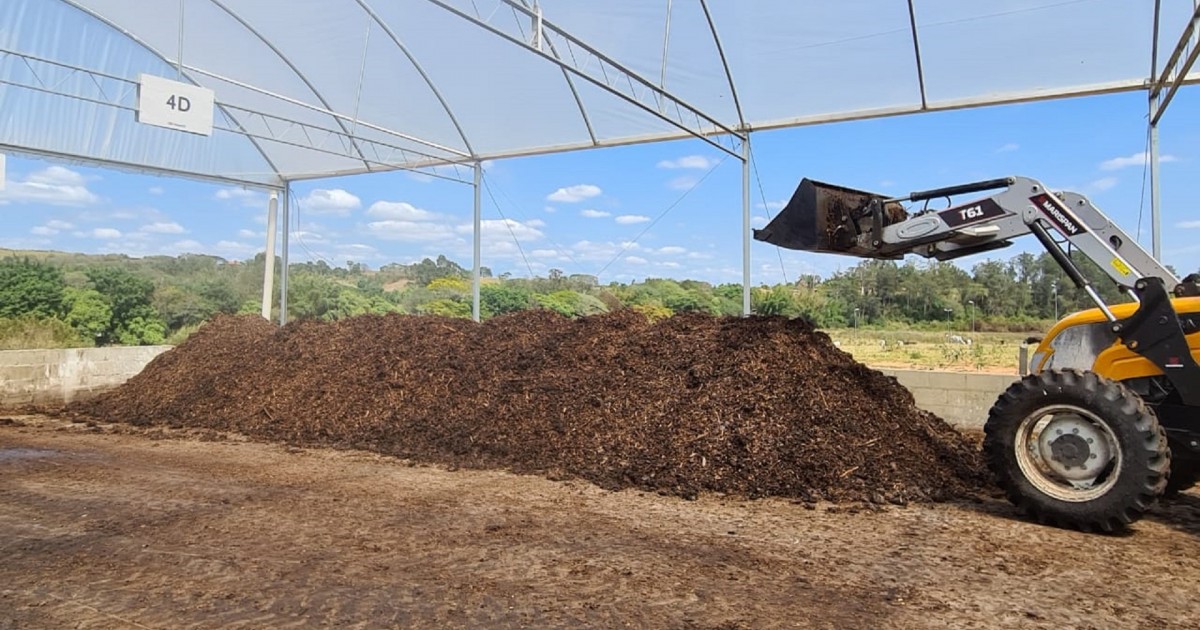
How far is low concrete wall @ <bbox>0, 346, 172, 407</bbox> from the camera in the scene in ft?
39.0

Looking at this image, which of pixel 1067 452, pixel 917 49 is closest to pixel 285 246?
pixel 917 49

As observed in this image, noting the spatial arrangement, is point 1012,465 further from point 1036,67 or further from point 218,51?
point 218,51

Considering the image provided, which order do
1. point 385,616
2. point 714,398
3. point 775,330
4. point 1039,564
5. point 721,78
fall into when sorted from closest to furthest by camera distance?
point 385,616 < point 1039,564 < point 714,398 < point 775,330 < point 721,78

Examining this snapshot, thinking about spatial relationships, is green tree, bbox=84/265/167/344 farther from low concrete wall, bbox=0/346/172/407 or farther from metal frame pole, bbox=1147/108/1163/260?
metal frame pole, bbox=1147/108/1163/260

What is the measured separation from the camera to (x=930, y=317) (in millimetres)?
19688

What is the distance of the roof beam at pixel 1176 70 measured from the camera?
745cm

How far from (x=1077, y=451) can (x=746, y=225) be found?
763 cm

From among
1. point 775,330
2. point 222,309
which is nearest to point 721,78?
point 775,330

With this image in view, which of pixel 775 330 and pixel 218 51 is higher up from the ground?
pixel 218 51

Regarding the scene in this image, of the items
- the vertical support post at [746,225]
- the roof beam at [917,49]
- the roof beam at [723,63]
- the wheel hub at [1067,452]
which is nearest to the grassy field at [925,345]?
the vertical support post at [746,225]

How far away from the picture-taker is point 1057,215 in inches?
219

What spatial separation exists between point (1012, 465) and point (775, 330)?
9.70 feet

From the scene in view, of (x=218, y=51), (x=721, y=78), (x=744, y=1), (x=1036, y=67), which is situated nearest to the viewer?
(x=1036, y=67)

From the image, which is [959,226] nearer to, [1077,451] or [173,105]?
→ [1077,451]
